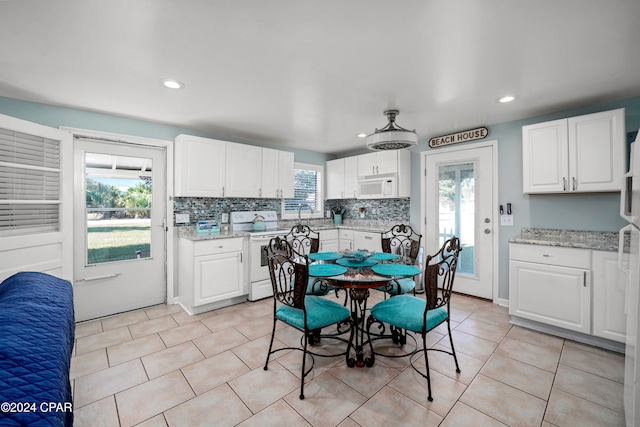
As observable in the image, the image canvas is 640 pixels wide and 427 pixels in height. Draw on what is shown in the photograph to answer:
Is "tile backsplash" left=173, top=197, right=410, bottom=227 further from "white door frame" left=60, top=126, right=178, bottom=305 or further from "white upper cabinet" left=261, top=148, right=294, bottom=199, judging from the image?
"white upper cabinet" left=261, top=148, right=294, bottom=199

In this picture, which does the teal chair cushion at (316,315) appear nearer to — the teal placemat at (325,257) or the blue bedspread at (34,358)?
the teal placemat at (325,257)

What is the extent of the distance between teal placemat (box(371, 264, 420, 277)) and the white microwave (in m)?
2.25

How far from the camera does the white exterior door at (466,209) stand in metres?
3.62

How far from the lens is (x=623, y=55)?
194 cm

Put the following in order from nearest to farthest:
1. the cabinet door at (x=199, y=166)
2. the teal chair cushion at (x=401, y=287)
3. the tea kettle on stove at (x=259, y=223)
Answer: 1. the teal chair cushion at (x=401, y=287)
2. the cabinet door at (x=199, y=166)
3. the tea kettle on stove at (x=259, y=223)

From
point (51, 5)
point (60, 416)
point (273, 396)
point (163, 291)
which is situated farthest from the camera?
point (163, 291)

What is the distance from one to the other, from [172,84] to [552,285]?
3978 mm

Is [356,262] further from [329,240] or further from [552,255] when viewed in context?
[329,240]

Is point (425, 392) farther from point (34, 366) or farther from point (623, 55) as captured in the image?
point (623, 55)

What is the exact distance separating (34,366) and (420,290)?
4042 millimetres

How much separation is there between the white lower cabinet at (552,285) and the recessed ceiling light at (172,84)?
3600 millimetres

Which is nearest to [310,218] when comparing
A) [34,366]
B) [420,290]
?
[420,290]

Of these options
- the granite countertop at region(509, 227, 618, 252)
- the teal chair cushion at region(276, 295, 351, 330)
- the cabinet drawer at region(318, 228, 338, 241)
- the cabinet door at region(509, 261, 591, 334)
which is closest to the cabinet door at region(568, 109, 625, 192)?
the granite countertop at region(509, 227, 618, 252)

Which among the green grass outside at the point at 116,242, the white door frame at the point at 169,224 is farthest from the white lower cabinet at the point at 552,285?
the green grass outside at the point at 116,242
